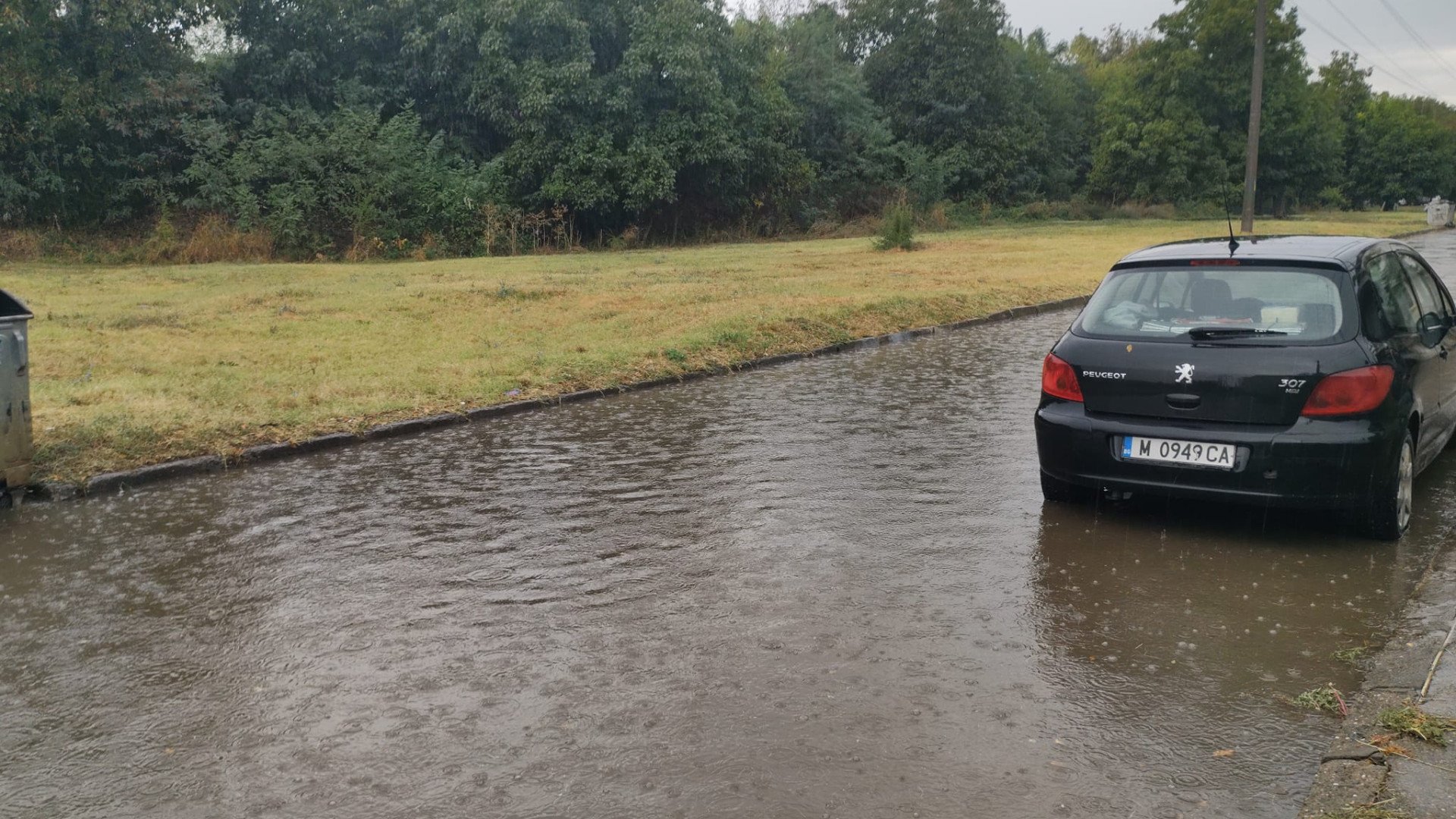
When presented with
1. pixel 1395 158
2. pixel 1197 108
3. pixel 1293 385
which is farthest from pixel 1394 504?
pixel 1395 158

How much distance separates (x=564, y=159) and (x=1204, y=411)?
30.7m

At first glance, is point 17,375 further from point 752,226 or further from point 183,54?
point 752,226

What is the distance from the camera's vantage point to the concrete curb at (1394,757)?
331cm

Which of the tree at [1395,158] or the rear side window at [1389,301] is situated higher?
the tree at [1395,158]

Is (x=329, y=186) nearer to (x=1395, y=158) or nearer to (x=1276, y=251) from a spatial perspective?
(x=1276, y=251)

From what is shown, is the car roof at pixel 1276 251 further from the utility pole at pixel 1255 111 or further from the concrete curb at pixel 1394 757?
the utility pole at pixel 1255 111

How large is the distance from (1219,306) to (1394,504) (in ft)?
4.40

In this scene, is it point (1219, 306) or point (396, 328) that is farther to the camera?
point (396, 328)

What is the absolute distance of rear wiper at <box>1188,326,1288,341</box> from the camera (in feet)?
20.0

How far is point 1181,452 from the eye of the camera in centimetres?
608

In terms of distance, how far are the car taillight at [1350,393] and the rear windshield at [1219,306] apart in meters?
0.25

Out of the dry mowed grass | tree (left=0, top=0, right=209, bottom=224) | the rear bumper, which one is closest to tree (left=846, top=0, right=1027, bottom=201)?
the dry mowed grass

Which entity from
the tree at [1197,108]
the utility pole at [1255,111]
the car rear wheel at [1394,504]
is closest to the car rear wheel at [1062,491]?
the car rear wheel at [1394,504]

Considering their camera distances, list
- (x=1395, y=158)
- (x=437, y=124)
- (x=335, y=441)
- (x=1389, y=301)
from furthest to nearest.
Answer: (x=1395, y=158)
(x=437, y=124)
(x=335, y=441)
(x=1389, y=301)
